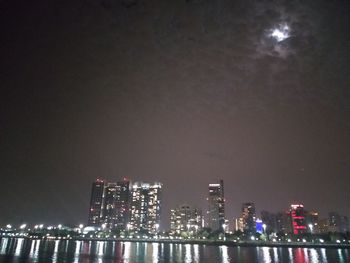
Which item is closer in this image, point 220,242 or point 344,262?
point 344,262

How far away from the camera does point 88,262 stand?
191 ft

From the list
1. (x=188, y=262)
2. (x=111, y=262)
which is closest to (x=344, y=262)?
(x=188, y=262)

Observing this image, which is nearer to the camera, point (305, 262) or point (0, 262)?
point (0, 262)

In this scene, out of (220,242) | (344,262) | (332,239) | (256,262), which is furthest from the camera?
(220,242)

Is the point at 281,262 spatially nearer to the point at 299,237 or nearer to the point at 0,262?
the point at 0,262

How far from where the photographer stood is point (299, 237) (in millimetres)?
192125

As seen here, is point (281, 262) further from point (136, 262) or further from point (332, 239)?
point (332, 239)

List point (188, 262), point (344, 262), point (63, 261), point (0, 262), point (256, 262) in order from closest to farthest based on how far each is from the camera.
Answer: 1. point (0, 262)
2. point (63, 261)
3. point (188, 262)
4. point (256, 262)
5. point (344, 262)

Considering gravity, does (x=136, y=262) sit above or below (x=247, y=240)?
below

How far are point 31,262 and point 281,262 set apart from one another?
50860mm

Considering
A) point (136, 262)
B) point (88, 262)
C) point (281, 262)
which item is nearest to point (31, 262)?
point (88, 262)

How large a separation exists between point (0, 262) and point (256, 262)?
49547 millimetres

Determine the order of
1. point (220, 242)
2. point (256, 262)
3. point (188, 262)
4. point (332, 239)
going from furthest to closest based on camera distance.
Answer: point (220, 242)
point (332, 239)
point (256, 262)
point (188, 262)

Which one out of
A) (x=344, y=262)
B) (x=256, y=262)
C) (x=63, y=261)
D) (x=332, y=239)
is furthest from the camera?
(x=332, y=239)
